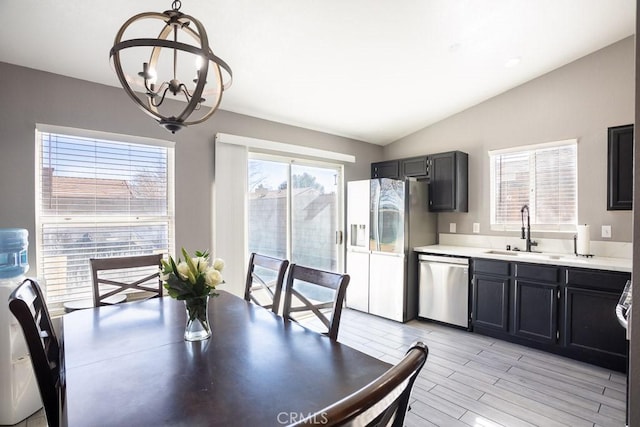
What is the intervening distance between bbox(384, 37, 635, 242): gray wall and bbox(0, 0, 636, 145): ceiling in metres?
0.17

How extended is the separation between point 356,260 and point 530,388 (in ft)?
7.82

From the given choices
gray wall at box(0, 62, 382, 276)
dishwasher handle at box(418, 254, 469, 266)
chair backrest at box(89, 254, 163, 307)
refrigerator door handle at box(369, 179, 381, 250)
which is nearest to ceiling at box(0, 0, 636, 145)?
gray wall at box(0, 62, 382, 276)

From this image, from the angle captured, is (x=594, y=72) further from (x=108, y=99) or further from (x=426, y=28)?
(x=108, y=99)

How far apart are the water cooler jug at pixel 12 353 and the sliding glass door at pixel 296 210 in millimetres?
1957

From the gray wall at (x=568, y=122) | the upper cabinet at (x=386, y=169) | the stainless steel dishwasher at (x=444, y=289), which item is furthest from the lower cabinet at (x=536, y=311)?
the upper cabinet at (x=386, y=169)

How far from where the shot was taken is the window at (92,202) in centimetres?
249

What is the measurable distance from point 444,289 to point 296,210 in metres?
2.08

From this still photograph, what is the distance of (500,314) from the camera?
334cm

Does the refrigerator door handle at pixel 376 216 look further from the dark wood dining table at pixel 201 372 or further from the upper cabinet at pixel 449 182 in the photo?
the dark wood dining table at pixel 201 372

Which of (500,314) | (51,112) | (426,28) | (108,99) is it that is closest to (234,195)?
(108,99)

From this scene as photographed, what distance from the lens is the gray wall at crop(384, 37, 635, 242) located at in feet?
10.2

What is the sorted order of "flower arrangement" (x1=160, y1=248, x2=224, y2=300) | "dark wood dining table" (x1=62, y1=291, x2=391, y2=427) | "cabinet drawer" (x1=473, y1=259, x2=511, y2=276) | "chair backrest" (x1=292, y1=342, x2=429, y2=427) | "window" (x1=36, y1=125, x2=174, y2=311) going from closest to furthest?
"chair backrest" (x1=292, y1=342, x2=429, y2=427) → "dark wood dining table" (x1=62, y1=291, x2=391, y2=427) → "flower arrangement" (x1=160, y1=248, x2=224, y2=300) → "window" (x1=36, y1=125, x2=174, y2=311) → "cabinet drawer" (x1=473, y1=259, x2=511, y2=276)

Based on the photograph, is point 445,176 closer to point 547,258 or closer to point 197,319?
point 547,258

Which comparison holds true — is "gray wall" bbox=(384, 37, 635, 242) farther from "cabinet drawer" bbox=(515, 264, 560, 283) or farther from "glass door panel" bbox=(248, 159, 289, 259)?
"glass door panel" bbox=(248, 159, 289, 259)
